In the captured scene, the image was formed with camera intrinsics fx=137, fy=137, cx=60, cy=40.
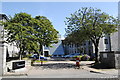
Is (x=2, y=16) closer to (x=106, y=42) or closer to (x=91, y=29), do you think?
(x=91, y=29)

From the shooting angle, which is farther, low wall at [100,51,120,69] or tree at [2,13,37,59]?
tree at [2,13,37,59]

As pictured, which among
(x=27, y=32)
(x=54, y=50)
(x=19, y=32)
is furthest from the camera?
(x=54, y=50)

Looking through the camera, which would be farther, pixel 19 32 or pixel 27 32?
pixel 27 32

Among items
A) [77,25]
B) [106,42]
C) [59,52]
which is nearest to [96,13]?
[77,25]

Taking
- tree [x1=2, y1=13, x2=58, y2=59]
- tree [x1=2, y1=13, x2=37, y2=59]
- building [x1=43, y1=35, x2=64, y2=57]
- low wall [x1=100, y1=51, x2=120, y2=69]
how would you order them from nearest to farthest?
low wall [x1=100, y1=51, x2=120, y2=69]
tree [x1=2, y1=13, x2=37, y2=59]
tree [x1=2, y1=13, x2=58, y2=59]
building [x1=43, y1=35, x2=64, y2=57]

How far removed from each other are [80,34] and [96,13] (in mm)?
3567

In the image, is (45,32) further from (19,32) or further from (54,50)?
(54,50)

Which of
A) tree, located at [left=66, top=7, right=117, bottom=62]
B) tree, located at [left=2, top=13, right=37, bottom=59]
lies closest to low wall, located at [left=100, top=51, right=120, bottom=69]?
tree, located at [left=66, top=7, right=117, bottom=62]

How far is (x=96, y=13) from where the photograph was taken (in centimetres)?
1866

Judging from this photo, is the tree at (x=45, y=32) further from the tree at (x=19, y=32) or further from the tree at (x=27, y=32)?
the tree at (x=19, y=32)

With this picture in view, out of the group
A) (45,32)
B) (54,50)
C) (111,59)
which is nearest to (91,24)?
(111,59)

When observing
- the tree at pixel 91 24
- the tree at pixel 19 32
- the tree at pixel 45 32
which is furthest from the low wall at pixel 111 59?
the tree at pixel 45 32

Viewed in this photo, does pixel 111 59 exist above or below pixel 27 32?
below

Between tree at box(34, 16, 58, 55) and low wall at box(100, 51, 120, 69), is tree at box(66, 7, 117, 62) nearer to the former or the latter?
low wall at box(100, 51, 120, 69)
